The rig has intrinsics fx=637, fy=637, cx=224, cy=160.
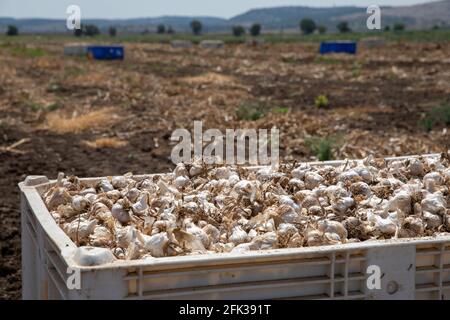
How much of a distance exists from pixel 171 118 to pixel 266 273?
994 cm

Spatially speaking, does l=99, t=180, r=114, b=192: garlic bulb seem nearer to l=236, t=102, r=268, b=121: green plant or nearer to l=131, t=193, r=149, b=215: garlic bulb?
l=131, t=193, r=149, b=215: garlic bulb

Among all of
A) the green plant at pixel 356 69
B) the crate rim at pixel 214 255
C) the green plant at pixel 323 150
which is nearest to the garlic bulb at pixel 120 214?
the crate rim at pixel 214 255

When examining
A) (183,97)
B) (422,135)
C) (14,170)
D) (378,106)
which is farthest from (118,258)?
(183,97)

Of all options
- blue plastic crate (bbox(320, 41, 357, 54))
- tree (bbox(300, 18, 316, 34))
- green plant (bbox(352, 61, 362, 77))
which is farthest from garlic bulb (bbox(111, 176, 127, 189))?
tree (bbox(300, 18, 316, 34))

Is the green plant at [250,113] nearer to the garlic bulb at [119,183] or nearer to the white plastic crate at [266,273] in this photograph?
the garlic bulb at [119,183]

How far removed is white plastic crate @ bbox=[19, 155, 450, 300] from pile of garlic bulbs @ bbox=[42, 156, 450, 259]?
0.19 m

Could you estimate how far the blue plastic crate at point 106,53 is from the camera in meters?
33.7

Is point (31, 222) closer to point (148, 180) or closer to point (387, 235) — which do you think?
point (148, 180)

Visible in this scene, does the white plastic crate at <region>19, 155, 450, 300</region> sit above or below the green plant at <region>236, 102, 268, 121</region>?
above

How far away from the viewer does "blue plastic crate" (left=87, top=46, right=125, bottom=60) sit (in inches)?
1326

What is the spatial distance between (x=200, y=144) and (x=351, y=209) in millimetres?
6293

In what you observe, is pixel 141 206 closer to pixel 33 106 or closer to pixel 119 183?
pixel 119 183

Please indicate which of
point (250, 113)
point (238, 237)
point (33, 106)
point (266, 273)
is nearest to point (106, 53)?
point (33, 106)

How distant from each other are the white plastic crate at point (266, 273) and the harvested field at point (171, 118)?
2.81 meters
